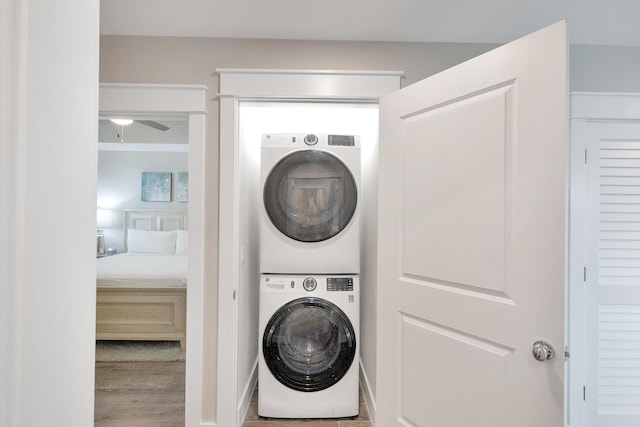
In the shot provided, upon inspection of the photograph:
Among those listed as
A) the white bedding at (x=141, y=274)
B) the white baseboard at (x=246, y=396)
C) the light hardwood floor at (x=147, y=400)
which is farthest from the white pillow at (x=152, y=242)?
the white baseboard at (x=246, y=396)

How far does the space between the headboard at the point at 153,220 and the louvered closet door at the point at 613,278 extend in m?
5.28

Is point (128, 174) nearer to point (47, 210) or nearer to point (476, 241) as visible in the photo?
point (476, 241)

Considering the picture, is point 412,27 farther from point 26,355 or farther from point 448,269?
point 26,355

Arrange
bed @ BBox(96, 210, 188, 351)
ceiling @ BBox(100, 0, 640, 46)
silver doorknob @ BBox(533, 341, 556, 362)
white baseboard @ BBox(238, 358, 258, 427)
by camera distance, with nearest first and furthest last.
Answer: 1. silver doorknob @ BBox(533, 341, 556, 362)
2. ceiling @ BBox(100, 0, 640, 46)
3. white baseboard @ BBox(238, 358, 258, 427)
4. bed @ BBox(96, 210, 188, 351)

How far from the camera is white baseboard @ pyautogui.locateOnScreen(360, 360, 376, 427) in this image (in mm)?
2275

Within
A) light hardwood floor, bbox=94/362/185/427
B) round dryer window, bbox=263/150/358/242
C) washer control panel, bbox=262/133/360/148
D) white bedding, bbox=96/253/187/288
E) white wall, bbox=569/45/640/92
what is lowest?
light hardwood floor, bbox=94/362/185/427

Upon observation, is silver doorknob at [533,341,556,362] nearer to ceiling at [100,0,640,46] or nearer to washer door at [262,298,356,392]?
washer door at [262,298,356,392]

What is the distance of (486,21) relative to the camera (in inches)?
72.4

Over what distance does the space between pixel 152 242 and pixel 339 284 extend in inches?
156

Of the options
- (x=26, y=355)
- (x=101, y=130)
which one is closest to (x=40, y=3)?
(x=26, y=355)

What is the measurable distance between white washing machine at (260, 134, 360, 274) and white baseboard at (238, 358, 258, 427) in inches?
32.6

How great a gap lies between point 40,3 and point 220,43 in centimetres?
168

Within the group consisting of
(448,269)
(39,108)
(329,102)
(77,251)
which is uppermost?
(329,102)

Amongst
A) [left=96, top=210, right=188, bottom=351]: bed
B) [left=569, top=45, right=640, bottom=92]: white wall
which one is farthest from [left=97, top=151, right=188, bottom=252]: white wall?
[left=569, top=45, right=640, bottom=92]: white wall
